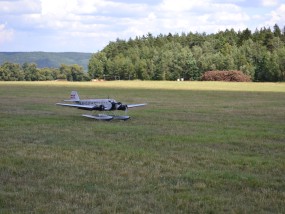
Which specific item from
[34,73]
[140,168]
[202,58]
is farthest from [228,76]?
[140,168]

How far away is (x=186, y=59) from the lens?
369 feet

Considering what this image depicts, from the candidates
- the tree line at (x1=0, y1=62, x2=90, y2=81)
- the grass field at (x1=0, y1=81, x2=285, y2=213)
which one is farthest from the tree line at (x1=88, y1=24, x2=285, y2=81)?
the grass field at (x1=0, y1=81, x2=285, y2=213)

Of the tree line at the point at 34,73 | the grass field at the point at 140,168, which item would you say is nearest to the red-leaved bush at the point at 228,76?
the tree line at the point at 34,73

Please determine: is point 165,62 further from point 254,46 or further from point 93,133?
point 93,133

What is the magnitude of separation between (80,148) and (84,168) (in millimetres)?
2640

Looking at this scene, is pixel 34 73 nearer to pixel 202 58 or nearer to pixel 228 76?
pixel 202 58

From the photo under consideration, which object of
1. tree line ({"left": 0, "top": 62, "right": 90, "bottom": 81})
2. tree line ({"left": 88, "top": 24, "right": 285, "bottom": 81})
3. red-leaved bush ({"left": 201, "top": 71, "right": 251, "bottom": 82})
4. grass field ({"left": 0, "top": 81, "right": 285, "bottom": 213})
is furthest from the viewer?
tree line ({"left": 0, "top": 62, "right": 90, "bottom": 81})

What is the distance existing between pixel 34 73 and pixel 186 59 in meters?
66.5

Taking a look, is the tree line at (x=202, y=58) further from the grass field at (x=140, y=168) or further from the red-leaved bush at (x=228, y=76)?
the grass field at (x=140, y=168)

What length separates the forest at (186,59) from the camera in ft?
341

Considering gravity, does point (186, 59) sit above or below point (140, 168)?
above

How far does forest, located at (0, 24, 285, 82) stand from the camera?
104 meters

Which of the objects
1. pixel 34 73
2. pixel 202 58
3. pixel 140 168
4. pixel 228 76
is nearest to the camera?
pixel 140 168

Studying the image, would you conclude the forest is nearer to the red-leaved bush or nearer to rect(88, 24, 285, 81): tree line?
rect(88, 24, 285, 81): tree line
